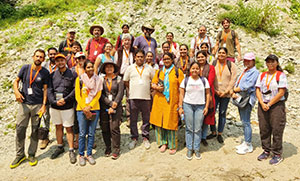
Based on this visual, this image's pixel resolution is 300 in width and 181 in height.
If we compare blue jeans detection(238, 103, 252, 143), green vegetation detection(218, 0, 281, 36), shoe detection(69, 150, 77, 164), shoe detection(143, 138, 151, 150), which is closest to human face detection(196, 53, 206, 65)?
blue jeans detection(238, 103, 252, 143)

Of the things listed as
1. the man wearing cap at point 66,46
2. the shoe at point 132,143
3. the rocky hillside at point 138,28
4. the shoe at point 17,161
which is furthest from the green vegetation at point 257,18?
the shoe at point 17,161

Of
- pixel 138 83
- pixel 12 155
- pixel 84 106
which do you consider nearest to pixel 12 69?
pixel 12 155

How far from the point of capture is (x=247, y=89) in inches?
182

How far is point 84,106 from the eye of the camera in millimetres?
4469

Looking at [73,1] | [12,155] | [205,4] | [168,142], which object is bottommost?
[12,155]

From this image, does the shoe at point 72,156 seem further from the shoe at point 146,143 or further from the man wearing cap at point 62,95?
the shoe at point 146,143

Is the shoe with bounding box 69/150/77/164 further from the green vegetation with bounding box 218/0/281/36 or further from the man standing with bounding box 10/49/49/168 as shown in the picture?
the green vegetation with bounding box 218/0/281/36

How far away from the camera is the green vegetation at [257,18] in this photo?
34.3ft

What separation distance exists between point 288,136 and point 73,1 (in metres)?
15.2

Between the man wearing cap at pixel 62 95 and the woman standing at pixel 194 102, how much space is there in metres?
2.62

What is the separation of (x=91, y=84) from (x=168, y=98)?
1834mm

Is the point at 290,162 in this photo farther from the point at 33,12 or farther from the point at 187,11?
the point at 33,12

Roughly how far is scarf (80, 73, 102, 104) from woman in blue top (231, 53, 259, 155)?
3.22m

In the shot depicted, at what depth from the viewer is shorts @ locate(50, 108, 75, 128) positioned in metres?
4.72
